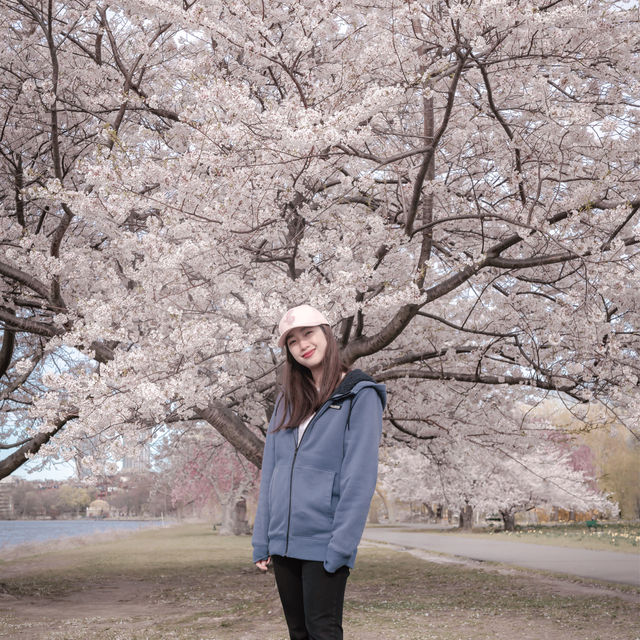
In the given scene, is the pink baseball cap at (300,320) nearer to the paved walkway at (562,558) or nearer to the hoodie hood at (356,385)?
the hoodie hood at (356,385)

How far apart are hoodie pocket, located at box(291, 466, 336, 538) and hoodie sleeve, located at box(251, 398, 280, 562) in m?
0.20

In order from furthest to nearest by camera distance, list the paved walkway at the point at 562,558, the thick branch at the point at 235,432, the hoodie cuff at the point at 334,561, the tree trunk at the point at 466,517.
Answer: the tree trunk at the point at 466,517, the paved walkway at the point at 562,558, the thick branch at the point at 235,432, the hoodie cuff at the point at 334,561

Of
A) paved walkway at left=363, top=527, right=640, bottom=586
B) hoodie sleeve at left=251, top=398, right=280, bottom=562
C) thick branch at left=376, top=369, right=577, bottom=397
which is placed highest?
thick branch at left=376, top=369, right=577, bottom=397

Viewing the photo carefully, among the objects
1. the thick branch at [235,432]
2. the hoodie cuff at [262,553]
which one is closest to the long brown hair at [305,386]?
the hoodie cuff at [262,553]

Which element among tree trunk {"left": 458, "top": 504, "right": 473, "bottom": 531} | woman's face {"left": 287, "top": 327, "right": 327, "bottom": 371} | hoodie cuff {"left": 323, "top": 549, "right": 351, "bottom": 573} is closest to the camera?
hoodie cuff {"left": 323, "top": 549, "right": 351, "bottom": 573}

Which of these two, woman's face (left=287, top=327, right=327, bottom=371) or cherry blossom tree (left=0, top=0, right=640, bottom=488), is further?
cherry blossom tree (left=0, top=0, right=640, bottom=488)

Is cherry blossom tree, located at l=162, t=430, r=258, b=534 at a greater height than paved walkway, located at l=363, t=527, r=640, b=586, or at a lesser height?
greater

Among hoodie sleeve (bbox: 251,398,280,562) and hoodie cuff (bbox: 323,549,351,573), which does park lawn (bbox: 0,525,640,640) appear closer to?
hoodie sleeve (bbox: 251,398,280,562)

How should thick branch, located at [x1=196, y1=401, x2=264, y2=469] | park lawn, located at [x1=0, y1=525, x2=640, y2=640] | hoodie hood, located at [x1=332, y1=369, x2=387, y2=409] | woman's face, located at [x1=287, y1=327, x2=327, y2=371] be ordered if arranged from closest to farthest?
hoodie hood, located at [x1=332, y1=369, x2=387, y2=409] → woman's face, located at [x1=287, y1=327, x2=327, y2=371] → park lawn, located at [x1=0, y1=525, x2=640, y2=640] → thick branch, located at [x1=196, y1=401, x2=264, y2=469]

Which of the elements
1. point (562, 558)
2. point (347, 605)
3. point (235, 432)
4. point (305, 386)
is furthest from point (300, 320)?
point (562, 558)

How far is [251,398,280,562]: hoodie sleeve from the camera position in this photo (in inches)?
106

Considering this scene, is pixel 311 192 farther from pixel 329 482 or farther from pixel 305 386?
pixel 329 482

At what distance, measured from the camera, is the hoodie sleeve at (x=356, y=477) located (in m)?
2.36

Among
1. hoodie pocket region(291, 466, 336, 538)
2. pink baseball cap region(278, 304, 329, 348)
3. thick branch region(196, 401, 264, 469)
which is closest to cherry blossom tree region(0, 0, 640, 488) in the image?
thick branch region(196, 401, 264, 469)
